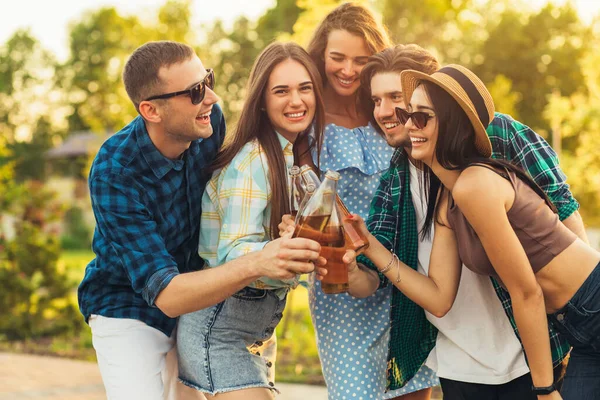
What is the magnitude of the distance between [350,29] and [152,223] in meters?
1.39

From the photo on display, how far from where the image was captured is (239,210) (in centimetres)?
282

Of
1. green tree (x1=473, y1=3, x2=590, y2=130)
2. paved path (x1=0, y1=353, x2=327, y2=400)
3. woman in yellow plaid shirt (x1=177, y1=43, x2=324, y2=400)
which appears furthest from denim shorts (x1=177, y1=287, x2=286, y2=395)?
green tree (x1=473, y1=3, x2=590, y2=130)

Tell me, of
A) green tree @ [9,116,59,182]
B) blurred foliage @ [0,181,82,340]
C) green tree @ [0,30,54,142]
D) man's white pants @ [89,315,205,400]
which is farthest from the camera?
green tree @ [0,30,54,142]

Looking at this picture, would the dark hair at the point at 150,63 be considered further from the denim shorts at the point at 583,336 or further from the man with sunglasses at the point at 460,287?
the denim shorts at the point at 583,336

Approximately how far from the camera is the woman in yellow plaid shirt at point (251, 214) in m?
2.87

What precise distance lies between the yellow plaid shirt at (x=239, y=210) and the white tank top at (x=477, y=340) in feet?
2.36

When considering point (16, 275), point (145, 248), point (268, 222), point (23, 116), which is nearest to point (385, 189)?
point (268, 222)

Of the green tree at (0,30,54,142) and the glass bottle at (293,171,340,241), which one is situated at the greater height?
the green tree at (0,30,54,142)

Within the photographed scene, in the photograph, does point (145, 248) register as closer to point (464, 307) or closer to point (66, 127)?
point (464, 307)

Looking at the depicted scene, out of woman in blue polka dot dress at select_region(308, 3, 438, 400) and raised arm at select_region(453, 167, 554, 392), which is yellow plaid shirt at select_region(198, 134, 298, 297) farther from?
raised arm at select_region(453, 167, 554, 392)

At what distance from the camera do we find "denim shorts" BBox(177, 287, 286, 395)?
3.00m

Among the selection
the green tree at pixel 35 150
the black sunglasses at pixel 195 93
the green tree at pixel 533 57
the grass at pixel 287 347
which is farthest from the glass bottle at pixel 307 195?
the green tree at pixel 35 150

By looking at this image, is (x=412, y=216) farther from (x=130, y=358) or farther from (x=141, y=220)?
(x=130, y=358)

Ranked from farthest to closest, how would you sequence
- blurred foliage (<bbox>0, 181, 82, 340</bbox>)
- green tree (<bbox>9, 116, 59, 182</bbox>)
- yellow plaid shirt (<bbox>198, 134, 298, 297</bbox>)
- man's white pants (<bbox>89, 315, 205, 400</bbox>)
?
green tree (<bbox>9, 116, 59, 182</bbox>)
blurred foliage (<bbox>0, 181, 82, 340</bbox>)
man's white pants (<bbox>89, 315, 205, 400</bbox>)
yellow plaid shirt (<bbox>198, 134, 298, 297</bbox>)
